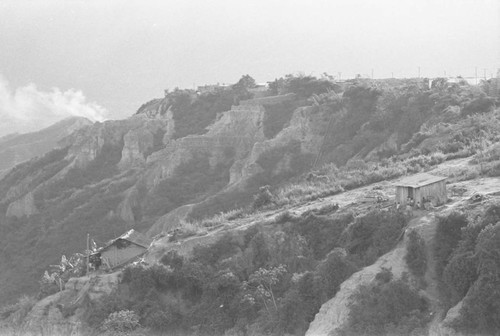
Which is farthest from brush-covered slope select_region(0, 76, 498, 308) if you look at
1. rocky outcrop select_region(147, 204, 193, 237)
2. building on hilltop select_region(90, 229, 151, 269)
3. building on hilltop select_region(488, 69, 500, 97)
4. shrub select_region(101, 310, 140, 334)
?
shrub select_region(101, 310, 140, 334)

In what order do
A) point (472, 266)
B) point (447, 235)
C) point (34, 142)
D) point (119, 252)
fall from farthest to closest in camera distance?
point (34, 142) < point (119, 252) < point (447, 235) < point (472, 266)

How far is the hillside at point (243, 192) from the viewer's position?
65.3ft

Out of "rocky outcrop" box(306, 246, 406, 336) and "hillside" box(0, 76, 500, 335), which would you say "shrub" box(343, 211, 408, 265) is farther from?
"rocky outcrop" box(306, 246, 406, 336)

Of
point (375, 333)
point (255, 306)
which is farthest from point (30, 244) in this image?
point (375, 333)

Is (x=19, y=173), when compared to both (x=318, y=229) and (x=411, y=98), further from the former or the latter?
(x=318, y=229)

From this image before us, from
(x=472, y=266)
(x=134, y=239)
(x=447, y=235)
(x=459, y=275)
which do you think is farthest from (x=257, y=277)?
(x=134, y=239)

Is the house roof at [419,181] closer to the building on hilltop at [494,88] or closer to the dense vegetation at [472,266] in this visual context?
the dense vegetation at [472,266]

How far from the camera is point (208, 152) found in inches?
1932

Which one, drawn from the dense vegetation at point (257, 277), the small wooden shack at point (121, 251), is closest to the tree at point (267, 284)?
the dense vegetation at point (257, 277)

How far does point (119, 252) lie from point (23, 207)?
29091 mm

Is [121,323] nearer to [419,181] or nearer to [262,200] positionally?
[419,181]

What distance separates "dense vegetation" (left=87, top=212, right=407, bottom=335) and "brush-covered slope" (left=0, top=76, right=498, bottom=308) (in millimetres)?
11138

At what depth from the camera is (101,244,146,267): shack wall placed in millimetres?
24828

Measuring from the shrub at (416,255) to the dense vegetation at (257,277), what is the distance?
2.66ft
